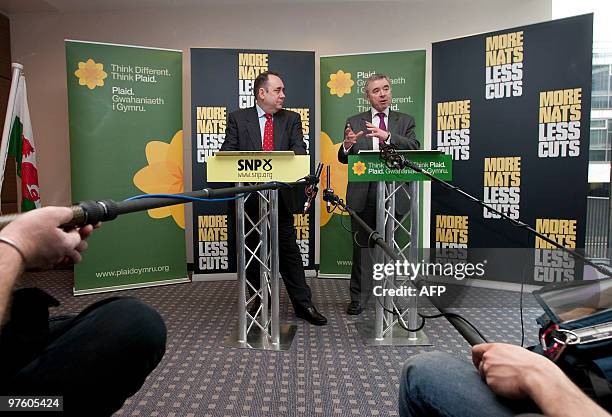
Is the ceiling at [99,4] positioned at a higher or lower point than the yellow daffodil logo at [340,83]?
higher

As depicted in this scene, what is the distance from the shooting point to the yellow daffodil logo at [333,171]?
3969 millimetres

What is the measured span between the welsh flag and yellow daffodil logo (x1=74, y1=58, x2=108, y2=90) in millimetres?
525

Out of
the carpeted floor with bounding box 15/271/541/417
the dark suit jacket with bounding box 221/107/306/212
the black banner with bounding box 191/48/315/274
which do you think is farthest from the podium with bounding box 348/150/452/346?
the black banner with bounding box 191/48/315/274

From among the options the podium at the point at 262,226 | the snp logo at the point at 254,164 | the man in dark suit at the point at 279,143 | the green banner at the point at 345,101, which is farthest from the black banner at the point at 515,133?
the snp logo at the point at 254,164

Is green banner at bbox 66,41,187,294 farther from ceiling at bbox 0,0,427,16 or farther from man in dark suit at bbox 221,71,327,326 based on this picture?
man in dark suit at bbox 221,71,327,326

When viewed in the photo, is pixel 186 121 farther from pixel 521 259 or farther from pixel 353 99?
pixel 521 259

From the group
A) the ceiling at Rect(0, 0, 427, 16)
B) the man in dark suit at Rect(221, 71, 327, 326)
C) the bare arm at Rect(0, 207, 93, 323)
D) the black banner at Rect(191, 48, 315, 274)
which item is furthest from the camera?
the ceiling at Rect(0, 0, 427, 16)

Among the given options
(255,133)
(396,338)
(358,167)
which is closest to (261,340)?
(396,338)

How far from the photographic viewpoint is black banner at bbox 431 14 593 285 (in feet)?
10.6

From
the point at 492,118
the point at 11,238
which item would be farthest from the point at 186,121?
the point at 11,238

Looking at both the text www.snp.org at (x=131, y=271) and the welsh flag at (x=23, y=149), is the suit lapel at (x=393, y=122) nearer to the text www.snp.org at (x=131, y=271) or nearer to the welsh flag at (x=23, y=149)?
the text www.snp.org at (x=131, y=271)

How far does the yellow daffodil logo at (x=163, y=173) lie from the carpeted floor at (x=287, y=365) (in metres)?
0.97

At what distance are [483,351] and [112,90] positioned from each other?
3.77 meters

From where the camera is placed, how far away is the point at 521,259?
320 cm
